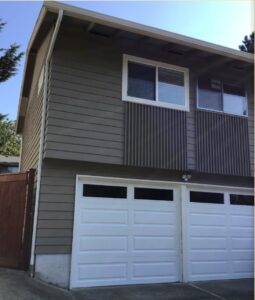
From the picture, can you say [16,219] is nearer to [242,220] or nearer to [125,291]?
[125,291]

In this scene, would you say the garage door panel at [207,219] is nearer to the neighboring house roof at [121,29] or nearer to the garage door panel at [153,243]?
the garage door panel at [153,243]

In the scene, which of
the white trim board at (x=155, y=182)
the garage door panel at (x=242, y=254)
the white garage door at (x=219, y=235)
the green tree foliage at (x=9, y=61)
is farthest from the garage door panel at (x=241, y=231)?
the green tree foliage at (x=9, y=61)

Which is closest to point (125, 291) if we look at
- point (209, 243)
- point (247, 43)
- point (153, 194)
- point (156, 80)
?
point (153, 194)

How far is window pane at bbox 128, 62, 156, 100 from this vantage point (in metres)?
A: 8.31

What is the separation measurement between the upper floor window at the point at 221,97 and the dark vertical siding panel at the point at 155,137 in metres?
1.00

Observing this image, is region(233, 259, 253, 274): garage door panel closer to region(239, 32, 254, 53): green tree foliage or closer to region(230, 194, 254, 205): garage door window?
region(230, 194, 254, 205): garage door window

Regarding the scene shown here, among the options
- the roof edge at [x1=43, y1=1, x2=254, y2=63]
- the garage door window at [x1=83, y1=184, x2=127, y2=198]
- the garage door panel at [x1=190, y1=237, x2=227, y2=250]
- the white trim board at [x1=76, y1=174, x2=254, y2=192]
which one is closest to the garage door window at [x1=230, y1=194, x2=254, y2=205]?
the white trim board at [x1=76, y1=174, x2=254, y2=192]

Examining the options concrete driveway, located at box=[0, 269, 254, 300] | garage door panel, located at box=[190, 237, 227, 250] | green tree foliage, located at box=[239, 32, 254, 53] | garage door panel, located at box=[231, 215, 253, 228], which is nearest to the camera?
concrete driveway, located at box=[0, 269, 254, 300]

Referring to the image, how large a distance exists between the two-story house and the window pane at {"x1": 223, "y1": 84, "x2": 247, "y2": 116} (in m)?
0.04

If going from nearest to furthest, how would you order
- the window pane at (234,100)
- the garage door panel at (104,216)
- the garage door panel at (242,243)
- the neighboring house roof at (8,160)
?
the garage door panel at (104,216)
the garage door panel at (242,243)
the window pane at (234,100)
the neighboring house roof at (8,160)

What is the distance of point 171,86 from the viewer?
8734 mm

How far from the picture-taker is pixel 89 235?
7402mm

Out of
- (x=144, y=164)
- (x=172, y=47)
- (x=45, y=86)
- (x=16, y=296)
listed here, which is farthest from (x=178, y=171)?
(x=16, y=296)

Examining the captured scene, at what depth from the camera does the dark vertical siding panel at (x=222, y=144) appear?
8641 mm
